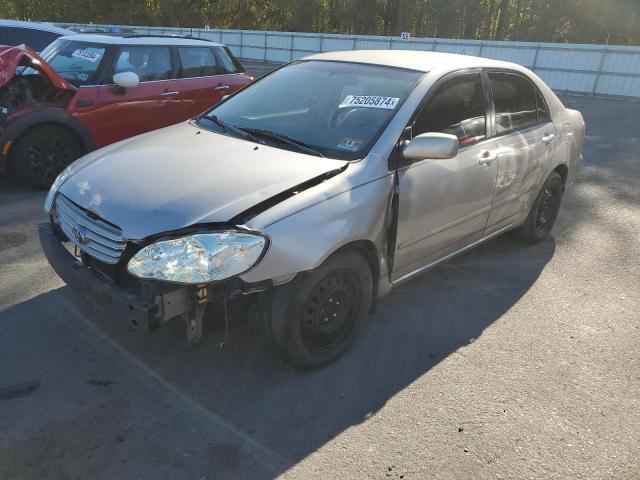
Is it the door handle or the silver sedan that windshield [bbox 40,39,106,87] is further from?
the door handle

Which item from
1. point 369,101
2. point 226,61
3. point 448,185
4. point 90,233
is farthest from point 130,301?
point 226,61

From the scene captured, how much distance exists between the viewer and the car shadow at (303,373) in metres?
2.64

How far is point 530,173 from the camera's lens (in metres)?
4.34

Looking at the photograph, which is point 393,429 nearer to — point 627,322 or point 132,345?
point 132,345

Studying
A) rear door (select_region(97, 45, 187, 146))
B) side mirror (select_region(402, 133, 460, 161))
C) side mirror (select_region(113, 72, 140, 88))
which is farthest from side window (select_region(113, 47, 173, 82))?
A: side mirror (select_region(402, 133, 460, 161))

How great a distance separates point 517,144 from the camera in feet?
13.4

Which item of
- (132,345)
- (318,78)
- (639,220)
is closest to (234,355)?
(132,345)

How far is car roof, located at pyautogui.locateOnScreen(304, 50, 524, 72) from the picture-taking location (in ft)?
11.7

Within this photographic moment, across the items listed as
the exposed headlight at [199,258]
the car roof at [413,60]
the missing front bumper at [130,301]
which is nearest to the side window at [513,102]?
the car roof at [413,60]

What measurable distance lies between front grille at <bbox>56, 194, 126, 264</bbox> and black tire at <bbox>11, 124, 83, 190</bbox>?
3.11 metres

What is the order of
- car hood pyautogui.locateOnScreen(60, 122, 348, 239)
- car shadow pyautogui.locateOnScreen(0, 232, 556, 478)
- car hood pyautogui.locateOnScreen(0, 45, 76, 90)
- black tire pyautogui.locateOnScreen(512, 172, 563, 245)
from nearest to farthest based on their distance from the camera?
1. car hood pyautogui.locateOnScreen(60, 122, 348, 239)
2. car shadow pyautogui.locateOnScreen(0, 232, 556, 478)
3. black tire pyautogui.locateOnScreen(512, 172, 563, 245)
4. car hood pyautogui.locateOnScreen(0, 45, 76, 90)

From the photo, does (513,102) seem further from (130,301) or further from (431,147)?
(130,301)

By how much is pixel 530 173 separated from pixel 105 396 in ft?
11.4

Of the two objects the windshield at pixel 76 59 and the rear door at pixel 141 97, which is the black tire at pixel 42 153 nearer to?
the rear door at pixel 141 97
